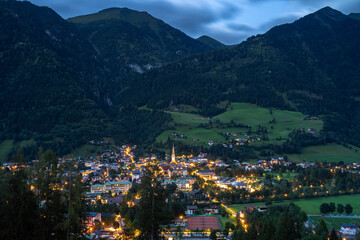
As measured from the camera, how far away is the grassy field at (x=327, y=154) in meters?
126

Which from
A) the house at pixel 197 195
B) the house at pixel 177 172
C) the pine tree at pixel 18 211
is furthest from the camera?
the house at pixel 177 172

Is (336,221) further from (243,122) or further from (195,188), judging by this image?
(243,122)

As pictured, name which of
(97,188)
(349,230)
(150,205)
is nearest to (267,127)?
(97,188)

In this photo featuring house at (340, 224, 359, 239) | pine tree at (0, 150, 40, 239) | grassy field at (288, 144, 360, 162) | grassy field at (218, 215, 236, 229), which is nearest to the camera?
pine tree at (0, 150, 40, 239)

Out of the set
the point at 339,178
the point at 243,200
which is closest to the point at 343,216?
the point at 243,200

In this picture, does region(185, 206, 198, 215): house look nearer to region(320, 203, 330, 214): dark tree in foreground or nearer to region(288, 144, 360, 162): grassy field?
region(320, 203, 330, 214): dark tree in foreground

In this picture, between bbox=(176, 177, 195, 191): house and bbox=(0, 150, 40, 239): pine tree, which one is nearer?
bbox=(0, 150, 40, 239): pine tree

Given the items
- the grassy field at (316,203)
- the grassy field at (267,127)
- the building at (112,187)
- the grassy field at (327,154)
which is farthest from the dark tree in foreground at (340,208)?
the grassy field at (267,127)

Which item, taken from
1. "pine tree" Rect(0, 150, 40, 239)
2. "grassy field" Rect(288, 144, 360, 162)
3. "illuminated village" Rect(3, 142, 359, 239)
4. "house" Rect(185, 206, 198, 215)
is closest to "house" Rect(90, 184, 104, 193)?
"illuminated village" Rect(3, 142, 359, 239)

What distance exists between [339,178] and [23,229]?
84.4 m

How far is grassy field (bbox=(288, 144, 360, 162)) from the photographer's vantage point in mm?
126000

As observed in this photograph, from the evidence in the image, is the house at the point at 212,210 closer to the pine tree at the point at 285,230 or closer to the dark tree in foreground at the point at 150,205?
the pine tree at the point at 285,230

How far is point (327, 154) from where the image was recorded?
133 metres

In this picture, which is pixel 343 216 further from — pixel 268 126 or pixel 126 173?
pixel 268 126
